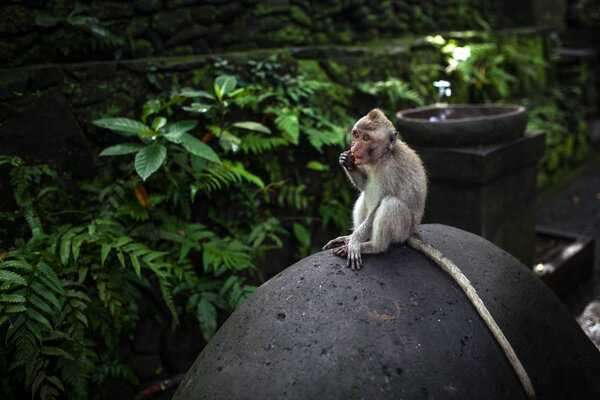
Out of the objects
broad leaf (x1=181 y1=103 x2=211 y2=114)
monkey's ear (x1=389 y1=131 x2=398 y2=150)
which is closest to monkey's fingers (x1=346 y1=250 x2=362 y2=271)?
monkey's ear (x1=389 y1=131 x2=398 y2=150)

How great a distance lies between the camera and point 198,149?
3.74m

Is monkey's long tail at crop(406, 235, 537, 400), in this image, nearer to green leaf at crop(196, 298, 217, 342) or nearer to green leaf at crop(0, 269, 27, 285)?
green leaf at crop(196, 298, 217, 342)

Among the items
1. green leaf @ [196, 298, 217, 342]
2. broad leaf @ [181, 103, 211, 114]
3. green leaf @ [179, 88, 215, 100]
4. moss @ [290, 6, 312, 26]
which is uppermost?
moss @ [290, 6, 312, 26]

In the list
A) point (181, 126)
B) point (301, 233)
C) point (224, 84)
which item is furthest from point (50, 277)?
point (301, 233)

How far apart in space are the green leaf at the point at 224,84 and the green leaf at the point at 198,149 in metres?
0.59

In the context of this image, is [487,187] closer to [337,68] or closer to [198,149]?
[337,68]

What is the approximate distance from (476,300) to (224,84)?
9.40ft

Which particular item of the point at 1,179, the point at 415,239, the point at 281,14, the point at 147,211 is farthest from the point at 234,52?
the point at 415,239

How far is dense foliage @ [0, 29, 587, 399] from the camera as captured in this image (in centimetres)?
315

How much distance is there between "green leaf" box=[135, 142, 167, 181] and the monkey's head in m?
1.60

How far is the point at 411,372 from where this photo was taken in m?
1.89

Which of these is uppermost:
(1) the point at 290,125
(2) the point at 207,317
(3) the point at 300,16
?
(3) the point at 300,16

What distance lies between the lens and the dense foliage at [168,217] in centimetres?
315

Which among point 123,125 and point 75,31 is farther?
point 75,31
